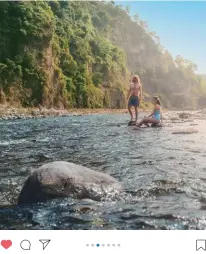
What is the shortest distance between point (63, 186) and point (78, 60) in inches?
1330

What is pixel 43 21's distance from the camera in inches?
1126

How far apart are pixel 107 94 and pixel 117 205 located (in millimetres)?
36202

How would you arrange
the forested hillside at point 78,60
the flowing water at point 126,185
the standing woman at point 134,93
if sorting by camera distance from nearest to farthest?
1. the flowing water at point 126,185
2. the standing woman at point 134,93
3. the forested hillside at point 78,60

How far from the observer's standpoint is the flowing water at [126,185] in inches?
117

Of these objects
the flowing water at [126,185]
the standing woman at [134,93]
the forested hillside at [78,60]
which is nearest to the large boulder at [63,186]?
the flowing water at [126,185]

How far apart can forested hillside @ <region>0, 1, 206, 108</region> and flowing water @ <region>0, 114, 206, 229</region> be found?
8.65 m

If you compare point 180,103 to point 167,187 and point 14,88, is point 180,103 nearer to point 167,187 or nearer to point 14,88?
point 14,88

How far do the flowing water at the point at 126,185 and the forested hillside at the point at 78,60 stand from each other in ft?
28.4
